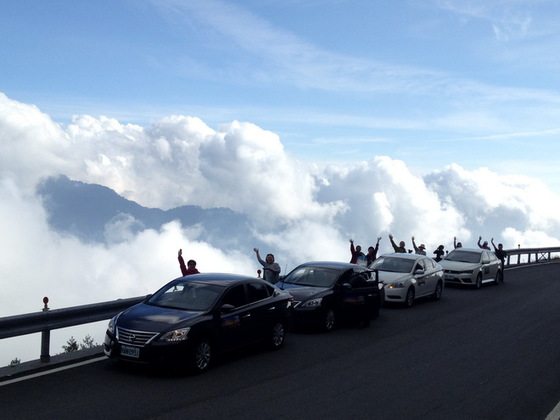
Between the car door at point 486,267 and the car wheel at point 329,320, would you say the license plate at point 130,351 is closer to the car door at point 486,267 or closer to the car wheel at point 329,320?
the car wheel at point 329,320

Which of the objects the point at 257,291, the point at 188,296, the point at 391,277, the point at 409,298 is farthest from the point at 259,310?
the point at 409,298

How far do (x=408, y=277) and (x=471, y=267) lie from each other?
7075 mm

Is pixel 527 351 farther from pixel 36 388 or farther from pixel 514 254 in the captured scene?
pixel 514 254

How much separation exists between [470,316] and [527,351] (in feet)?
16.6

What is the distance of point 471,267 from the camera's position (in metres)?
26.3

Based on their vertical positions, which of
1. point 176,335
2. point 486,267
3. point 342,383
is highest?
point 486,267

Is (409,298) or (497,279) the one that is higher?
(497,279)

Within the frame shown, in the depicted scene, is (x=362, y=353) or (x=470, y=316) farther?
(x=470, y=316)

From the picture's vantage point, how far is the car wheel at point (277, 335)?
1273 centimetres

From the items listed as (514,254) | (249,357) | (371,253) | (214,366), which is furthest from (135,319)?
(514,254)

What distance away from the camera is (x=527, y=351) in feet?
43.9

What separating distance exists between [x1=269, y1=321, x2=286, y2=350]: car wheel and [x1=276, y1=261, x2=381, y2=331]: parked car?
69.5 inches

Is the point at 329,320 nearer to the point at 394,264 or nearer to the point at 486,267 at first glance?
the point at 394,264

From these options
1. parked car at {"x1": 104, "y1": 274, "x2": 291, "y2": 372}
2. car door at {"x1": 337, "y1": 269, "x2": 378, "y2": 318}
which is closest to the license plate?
parked car at {"x1": 104, "y1": 274, "x2": 291, "y2": 372}
